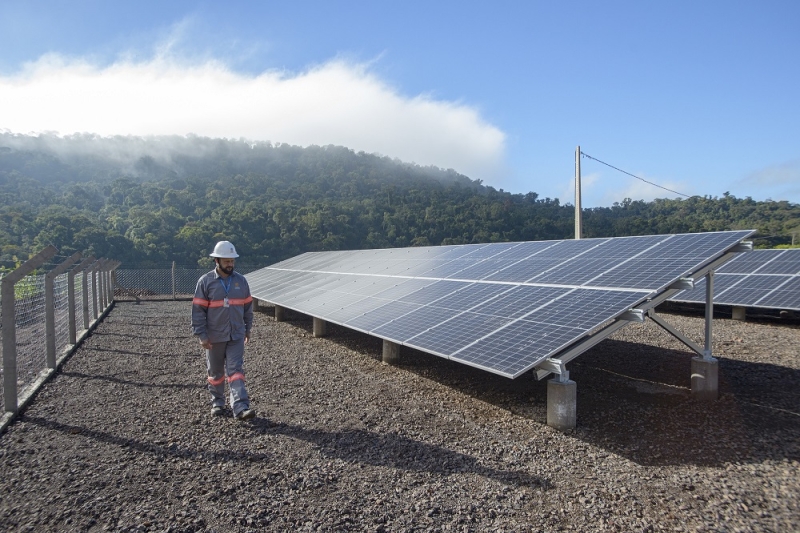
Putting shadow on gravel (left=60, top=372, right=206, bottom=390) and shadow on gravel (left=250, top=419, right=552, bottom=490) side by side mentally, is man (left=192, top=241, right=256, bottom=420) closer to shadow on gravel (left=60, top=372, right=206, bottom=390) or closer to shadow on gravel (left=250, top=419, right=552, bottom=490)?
shadow on gravel (left=250, top=419, right=552, bottom=490)

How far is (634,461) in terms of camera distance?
5129mm

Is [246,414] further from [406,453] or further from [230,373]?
[406,453]

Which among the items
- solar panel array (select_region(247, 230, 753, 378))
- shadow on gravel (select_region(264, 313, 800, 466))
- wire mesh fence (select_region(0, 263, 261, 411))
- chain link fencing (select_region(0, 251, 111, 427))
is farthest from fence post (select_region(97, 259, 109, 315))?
shadow on gravel (select_region(264, 313, 800, 466))

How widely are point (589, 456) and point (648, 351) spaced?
5976mm

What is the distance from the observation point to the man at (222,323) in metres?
6.42

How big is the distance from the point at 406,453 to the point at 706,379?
4411mm

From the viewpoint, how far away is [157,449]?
215 inches

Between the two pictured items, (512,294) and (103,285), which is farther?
(103,285)

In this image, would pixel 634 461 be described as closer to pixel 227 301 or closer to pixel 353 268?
pixel 227 301

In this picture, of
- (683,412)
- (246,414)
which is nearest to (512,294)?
(683,412)

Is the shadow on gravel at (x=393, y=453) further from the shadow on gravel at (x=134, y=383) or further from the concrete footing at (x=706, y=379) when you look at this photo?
the concrete footing at (x=706, y=379)

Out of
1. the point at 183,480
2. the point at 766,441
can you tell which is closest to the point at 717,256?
the point at 766,441

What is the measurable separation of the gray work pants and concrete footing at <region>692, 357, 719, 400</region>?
5926 millimetres

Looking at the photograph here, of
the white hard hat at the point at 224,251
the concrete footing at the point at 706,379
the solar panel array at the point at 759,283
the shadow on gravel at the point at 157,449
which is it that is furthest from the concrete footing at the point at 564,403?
the solar panel array at the point at 759,283
